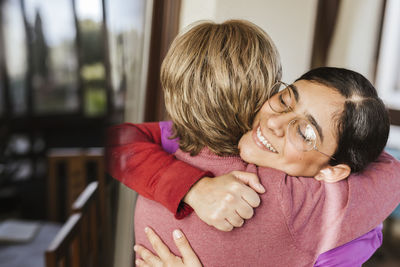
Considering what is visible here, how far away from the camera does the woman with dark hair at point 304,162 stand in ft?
1.31

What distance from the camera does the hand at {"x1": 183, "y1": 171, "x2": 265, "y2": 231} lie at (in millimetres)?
385

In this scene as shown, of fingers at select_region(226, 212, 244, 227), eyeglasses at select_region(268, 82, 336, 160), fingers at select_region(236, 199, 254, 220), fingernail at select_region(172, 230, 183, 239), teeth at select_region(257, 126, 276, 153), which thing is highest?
eyeglasses at select_region(268, 82, 336, 160)

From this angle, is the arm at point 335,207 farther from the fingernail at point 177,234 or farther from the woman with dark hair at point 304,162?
the fingernail at point 177,234

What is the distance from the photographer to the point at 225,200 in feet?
1.26

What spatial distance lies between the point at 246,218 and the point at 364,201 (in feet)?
0.55

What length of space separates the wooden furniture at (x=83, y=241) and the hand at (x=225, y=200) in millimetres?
106

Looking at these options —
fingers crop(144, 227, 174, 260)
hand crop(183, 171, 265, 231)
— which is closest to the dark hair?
hand crop(183, 171, 265, 231)

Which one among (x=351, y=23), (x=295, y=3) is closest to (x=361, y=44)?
(x=351, y=23)

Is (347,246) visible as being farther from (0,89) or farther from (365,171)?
(0,89)

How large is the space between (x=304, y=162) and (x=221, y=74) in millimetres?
144

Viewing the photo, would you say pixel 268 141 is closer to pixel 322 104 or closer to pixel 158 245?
pixel 322 104

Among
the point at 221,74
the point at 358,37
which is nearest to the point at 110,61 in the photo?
the point at 221,74

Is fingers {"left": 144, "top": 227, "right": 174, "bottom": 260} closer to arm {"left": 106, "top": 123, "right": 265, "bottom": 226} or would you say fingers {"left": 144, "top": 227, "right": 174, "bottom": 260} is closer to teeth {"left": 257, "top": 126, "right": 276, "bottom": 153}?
arm {"left": 106, "top": 123, "right": 265, "bottom": 226}

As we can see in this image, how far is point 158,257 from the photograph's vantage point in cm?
44
